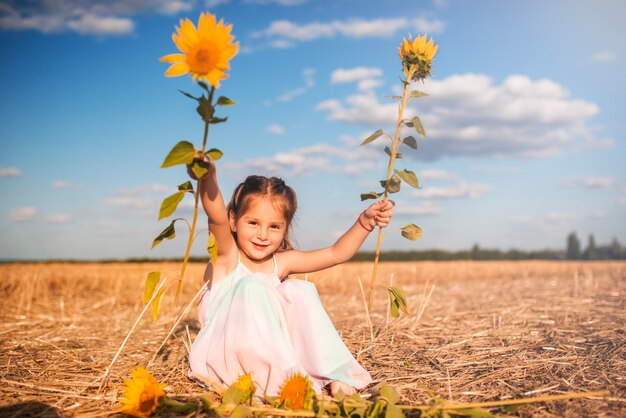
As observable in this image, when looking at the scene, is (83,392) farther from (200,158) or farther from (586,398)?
(586,398)

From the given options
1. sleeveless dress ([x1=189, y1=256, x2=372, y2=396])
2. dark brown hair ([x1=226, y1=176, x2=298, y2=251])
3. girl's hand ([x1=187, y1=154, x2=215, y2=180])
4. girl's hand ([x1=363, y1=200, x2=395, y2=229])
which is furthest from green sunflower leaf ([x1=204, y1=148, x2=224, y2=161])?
girl's hand ([x1=363, y1=200, x2=395, y2=229])

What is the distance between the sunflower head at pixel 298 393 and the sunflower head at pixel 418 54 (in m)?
1.82

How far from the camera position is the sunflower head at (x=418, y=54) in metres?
2.77

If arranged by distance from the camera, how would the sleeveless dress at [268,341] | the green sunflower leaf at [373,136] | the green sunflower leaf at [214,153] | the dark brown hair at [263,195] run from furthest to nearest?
1. the dark brown hair at [263,195]
2. the green sunflower leaf at [373,136]
3. the sleeveless dress at [268,341]
4. the green sunflower leaf at [214,153]

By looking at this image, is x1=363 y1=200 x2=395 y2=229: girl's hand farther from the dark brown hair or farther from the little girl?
the dark brown hair

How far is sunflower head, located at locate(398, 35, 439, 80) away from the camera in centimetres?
277

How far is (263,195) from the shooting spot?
3.00 m

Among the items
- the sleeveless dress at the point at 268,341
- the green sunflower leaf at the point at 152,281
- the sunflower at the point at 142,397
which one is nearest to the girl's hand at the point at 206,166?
the green sunflower leaf at the point at 152,281

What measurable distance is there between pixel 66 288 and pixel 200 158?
8458 millimetres

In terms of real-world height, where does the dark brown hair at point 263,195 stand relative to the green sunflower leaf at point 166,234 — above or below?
above

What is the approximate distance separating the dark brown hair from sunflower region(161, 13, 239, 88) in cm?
114

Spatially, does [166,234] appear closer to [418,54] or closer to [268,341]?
[268,341]

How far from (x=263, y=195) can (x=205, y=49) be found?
3.89 ft

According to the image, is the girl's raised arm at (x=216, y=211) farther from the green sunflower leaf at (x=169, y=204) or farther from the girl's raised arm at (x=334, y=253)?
the girl's raised arm at (x=334, y=253)
